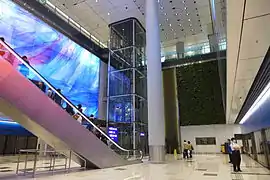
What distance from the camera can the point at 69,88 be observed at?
1530cm

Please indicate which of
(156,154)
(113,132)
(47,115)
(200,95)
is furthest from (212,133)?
(47,115)

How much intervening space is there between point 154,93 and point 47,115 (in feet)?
19.9

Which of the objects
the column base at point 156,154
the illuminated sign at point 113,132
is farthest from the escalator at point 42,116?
the illuminated sign at point 113,132

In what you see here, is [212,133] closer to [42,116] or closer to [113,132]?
[113,132]

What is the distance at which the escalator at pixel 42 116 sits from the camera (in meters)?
4.93

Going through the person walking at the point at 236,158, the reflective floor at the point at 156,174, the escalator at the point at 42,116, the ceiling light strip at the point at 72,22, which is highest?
the ceiling light strip at the point at 72,22

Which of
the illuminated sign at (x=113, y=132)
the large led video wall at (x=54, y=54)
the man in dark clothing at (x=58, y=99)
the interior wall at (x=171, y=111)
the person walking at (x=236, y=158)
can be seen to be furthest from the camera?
the interior wall at (x=171, y=111)

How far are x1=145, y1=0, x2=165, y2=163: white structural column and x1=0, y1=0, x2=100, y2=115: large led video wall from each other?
534cm

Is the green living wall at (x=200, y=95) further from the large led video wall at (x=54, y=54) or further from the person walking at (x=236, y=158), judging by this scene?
the person walking at (x=236, y=158)

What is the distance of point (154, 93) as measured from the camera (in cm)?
1079

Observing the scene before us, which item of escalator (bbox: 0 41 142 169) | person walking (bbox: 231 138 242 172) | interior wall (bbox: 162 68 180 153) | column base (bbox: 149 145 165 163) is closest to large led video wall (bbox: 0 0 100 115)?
escalator (bbox: 0 41 142 169)

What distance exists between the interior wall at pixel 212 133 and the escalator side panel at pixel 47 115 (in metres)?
15.4

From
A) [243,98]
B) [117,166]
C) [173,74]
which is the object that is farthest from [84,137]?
[173,74]

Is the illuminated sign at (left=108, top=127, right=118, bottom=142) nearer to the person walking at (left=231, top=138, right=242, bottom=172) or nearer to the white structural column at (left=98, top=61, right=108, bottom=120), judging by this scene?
the white structural column at (left=98, top=61, right=108, bottom=120)
